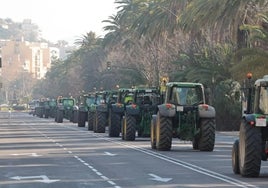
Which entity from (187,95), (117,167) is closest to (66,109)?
(187,95)

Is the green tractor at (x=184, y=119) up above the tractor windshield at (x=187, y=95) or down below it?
below

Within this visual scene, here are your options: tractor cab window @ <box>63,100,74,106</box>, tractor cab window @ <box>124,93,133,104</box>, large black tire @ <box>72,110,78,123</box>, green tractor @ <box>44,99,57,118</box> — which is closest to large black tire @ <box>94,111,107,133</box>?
tractor cab window @ <box>124,93,133,104</box>

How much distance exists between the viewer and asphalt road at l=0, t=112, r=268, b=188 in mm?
18625

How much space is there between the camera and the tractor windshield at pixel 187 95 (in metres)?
31.0

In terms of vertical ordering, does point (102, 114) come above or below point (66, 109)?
below

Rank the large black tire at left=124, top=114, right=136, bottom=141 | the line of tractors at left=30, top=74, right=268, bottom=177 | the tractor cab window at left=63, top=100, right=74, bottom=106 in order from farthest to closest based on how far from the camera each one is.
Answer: the tractor cab window at left=63, top=100, right=74, bottom=106 → the large black tire at left=124, top=114, right=136, bottom=141 → the line of tractors at left=30, top=74, right=268, bottom=177

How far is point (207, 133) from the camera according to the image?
2981 cm

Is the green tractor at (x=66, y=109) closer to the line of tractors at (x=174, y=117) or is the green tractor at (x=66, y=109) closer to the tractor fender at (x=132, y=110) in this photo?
the line of tractors at (x=174, y=117)

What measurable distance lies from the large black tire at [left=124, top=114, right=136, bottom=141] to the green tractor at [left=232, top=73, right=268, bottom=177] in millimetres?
15988

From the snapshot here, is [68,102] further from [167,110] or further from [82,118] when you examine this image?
[167,110]

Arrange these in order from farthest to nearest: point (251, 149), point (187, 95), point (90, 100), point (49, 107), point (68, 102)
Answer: point (49, 107)
point (68, 102)
point (90, 100)
point (187, 95)
point (251, 149)

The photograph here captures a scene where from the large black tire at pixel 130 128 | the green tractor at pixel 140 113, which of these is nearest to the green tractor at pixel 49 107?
the green tractor at pixel 140 113

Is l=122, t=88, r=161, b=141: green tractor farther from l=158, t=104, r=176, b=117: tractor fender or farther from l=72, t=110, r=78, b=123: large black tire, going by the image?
l=72, t=110, r=78, b=123: large black tire

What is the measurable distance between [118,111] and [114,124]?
1.04 m
